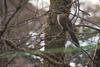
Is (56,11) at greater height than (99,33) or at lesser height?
greater

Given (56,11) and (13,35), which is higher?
(56,11)

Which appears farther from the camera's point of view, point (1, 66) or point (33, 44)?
point (1, 66)

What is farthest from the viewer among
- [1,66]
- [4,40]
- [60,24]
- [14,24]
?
[1,66]

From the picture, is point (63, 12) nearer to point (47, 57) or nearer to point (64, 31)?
point (64, 31)

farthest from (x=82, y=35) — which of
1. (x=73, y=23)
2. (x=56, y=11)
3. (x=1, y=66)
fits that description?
(x=1, y=66)

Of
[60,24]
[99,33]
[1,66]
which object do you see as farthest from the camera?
[1,66]

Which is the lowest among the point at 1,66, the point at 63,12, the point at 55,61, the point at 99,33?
the point at 1,66

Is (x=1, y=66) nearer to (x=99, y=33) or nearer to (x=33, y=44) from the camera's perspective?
(x=33, y=44)

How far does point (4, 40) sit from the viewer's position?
2111 mm

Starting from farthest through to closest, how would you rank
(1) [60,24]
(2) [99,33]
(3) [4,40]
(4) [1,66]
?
(4) [1,66], (1) [60,24], (2) [99,33], (3) [4,40]

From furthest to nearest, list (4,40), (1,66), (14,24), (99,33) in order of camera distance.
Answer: (1,66) < (14,24) < (99,33) < (4,40)

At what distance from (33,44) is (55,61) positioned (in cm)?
47

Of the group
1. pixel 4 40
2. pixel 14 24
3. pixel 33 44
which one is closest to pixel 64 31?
pixel 33 44

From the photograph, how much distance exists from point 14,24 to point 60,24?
57 cm
